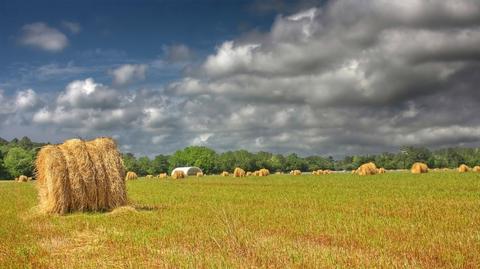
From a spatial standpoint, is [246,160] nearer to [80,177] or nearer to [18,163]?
[18,163]

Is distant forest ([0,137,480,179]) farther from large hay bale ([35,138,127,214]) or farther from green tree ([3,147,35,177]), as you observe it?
large hay bale ([35,138,127,214])

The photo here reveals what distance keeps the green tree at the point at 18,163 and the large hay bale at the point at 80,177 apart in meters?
89.1

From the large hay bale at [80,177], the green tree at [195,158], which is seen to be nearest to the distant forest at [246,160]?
the green tree at [195,158]

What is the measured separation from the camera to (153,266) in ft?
28.4

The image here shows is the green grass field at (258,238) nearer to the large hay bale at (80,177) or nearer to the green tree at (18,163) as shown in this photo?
the large hay bale at (80,177)

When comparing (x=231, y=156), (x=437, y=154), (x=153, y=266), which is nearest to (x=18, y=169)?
(x=231, y=156)

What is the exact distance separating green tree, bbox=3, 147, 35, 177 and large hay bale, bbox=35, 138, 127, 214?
292 feet

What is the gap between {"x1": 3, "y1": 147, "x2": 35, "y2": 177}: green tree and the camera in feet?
339

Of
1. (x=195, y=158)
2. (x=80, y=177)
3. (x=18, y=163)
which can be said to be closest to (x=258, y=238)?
(x=80, y=177)

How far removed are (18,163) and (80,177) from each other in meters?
95.5

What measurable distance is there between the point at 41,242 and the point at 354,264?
776 centimetres

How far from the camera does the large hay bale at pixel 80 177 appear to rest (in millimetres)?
18969

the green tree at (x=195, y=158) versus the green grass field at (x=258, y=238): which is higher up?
the green tree at (x=195, y=158)

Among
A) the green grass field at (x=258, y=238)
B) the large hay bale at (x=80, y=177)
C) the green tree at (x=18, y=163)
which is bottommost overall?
the green grass field at (x=258, y=238)
